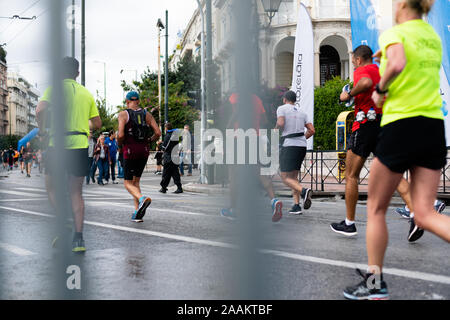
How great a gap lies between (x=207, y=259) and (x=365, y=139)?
2653 millimetres

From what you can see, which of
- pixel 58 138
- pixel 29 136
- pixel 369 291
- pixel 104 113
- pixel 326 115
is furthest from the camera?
pixel 326 115

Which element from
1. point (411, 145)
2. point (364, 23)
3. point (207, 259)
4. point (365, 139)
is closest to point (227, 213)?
point (207, 259)

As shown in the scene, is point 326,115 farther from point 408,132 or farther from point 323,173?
point 408,132

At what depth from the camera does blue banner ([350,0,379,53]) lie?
13.3 meters

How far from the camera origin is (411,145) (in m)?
2.91

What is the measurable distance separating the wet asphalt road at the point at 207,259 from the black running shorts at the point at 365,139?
82 cm

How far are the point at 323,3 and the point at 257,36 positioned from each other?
32.4 m

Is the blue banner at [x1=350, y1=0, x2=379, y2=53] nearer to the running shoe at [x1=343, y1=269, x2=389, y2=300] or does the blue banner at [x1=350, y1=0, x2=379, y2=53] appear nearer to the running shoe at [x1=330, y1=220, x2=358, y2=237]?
the running shoe at [x1=330, y1=220, x2=358, y2=237]

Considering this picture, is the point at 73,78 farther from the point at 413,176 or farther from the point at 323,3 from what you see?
the point at 323,3

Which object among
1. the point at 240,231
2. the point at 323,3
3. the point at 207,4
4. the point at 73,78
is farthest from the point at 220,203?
the point at 323,3

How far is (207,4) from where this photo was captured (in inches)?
40.4

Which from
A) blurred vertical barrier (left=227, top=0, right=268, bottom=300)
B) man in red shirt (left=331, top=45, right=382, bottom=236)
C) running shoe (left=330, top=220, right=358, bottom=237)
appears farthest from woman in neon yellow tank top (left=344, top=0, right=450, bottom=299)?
running shoe (left=330, top=220, right=358, bottom=237)

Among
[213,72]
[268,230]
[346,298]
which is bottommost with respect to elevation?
[346,298]

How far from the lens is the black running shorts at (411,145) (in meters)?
2.90
